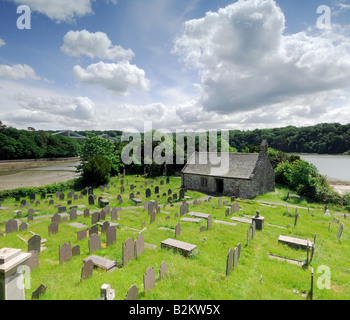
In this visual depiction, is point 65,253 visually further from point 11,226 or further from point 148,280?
point 11,226

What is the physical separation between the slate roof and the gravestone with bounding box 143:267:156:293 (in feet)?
60.9

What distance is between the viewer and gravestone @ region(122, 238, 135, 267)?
780 centimetres

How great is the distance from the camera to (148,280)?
6.09 metres

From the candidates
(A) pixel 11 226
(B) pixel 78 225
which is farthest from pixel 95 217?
(A) pixel 11 226

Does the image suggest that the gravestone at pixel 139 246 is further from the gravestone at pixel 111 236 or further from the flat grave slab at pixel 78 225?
the flat grave slab at pixel 78 225

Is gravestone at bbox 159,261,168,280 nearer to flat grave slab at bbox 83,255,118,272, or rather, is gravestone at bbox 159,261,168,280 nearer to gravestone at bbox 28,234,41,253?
flat grave slab at bbox 83,255,118,272

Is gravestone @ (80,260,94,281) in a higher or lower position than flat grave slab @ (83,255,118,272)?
higher

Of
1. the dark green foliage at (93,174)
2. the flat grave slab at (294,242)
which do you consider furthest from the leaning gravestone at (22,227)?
the dark green foliage at (93,174)

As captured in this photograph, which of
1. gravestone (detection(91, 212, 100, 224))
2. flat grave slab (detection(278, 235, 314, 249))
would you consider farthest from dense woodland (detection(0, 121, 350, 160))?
gravestone (detection(91, 212, 100, 224))

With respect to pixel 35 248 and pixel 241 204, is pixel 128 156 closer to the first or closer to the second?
pixel 241 204

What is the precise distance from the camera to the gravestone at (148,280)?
598 cm

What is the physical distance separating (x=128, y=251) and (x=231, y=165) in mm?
19623

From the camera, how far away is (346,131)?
81.3 meters
